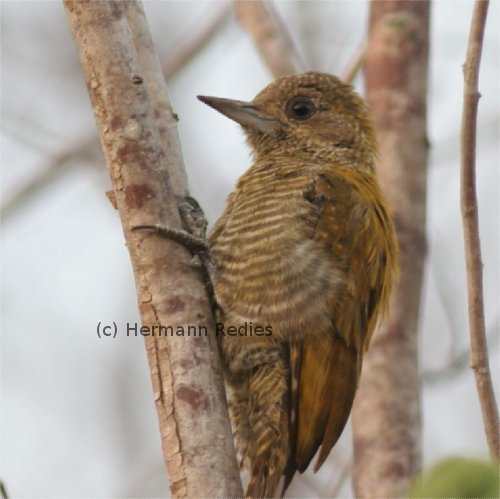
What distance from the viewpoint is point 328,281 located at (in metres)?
3.16

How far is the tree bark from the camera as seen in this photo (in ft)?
10.4

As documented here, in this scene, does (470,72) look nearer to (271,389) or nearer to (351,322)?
(351,322)

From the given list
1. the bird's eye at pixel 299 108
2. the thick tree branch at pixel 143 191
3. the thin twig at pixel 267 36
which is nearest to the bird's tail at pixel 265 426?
the thick tree branch at pixel 143 191

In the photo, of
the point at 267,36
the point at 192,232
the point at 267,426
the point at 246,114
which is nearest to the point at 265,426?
the point at 267,426

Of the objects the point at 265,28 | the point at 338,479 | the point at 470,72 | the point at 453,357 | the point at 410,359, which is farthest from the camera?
the point at 265,28

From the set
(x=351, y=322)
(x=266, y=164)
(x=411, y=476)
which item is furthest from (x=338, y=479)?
(x=266, y=164)

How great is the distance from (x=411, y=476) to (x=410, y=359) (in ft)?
1.67

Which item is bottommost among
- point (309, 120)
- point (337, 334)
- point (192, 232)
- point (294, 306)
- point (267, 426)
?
point (267, 426)

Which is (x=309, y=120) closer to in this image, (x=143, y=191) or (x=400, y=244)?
(x=400, y=244)

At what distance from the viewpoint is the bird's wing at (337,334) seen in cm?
307

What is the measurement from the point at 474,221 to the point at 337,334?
3.11 feet

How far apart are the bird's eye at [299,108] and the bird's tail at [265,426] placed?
53.1 inches

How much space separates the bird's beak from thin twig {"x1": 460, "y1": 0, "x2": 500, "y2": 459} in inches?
57.7

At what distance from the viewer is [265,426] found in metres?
3.09
